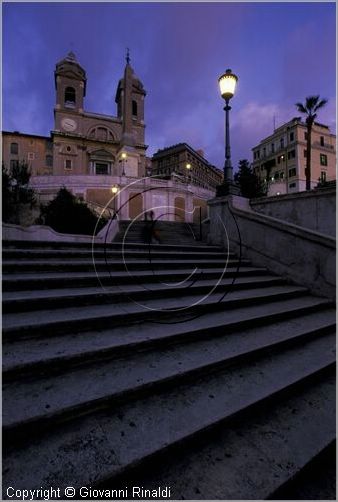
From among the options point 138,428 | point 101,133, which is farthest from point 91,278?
point 101,133

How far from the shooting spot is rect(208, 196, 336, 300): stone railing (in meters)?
5.36

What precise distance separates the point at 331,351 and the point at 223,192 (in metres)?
5.49

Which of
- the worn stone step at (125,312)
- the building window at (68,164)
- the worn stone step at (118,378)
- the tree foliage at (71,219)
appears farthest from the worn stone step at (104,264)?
the building window at (68,164)

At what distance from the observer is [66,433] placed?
1951 mm

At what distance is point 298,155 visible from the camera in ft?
181

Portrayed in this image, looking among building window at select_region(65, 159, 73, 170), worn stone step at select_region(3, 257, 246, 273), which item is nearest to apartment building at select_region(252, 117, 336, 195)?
building window at select_region(65, 159, 73, 170)

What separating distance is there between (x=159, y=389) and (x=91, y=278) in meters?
2.34

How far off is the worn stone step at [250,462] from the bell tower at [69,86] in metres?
57.0

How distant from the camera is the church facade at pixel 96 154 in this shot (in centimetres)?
2950

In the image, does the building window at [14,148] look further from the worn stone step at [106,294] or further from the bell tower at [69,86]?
the worn stone step at [106,294]

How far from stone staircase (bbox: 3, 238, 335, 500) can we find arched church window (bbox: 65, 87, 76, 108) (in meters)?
55.0

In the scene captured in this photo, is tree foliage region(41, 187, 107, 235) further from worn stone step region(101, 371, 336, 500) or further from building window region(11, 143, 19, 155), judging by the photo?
building window region(11, 143, 19, 155)

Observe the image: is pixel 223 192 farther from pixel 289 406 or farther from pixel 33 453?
Result: pixel 33 453

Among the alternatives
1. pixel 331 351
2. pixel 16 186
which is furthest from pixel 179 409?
pixel 16 186
